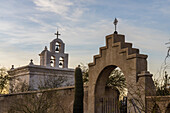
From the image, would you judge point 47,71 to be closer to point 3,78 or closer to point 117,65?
point 3,78

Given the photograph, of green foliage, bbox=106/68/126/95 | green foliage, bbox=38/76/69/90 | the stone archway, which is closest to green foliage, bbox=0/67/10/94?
green foliage, bbox=38/76/69/90

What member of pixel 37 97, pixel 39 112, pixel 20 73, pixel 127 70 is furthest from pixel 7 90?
pixel 127 70

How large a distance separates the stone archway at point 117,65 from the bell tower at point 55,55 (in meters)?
15.8

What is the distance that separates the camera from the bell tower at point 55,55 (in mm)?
30609

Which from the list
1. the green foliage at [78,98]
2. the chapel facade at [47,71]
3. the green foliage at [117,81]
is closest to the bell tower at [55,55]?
the chapel facade at [47,71]

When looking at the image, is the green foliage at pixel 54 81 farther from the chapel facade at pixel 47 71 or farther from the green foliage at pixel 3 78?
the green foliage at pixel 3 78

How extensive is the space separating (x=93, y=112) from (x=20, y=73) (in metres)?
17.5

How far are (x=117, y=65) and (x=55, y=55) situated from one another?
709 inches

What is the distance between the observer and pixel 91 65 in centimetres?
1519

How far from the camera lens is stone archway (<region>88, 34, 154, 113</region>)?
12.3m

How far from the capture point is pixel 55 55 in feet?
102

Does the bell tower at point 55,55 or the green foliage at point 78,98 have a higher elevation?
the bell tower at point 55,55

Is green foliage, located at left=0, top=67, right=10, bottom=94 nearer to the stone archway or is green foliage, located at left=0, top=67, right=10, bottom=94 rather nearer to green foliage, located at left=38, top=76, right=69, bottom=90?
green foliage, located at left=38, top=76, right=69, bottom=90

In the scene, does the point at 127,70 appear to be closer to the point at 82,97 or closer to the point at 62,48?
the point at 82,97
